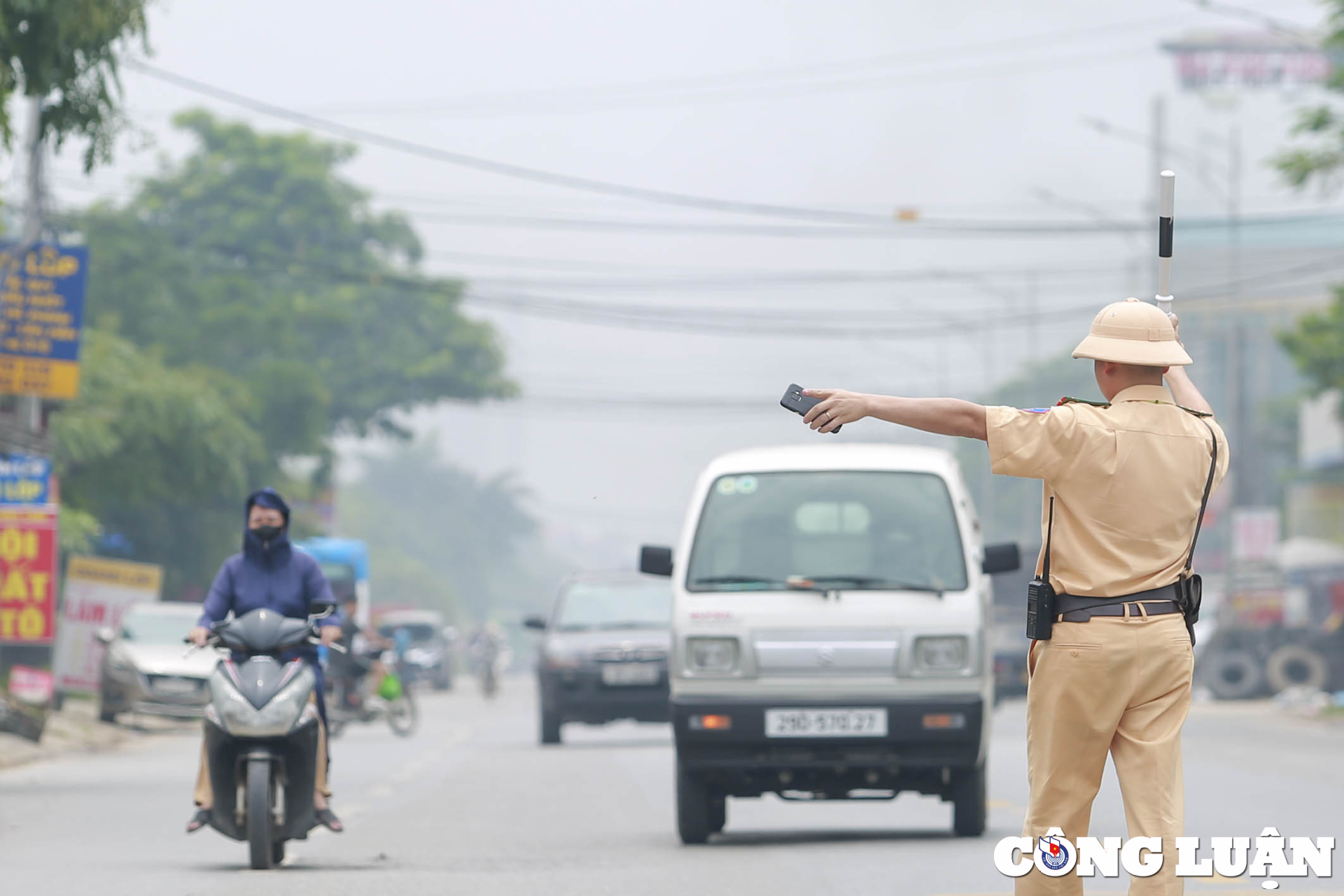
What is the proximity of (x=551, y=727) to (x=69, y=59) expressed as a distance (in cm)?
996

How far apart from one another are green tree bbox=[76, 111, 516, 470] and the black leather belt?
1547 inches

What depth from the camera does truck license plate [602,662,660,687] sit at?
22.2 metres

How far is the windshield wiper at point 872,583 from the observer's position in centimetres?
1163

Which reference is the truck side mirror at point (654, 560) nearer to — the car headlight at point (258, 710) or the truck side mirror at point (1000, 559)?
the truck side mirror at point (1000, 559)

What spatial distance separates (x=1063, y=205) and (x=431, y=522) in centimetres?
10663

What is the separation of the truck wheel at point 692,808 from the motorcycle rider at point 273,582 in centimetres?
171

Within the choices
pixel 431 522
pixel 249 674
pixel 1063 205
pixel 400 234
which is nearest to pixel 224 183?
pixel 400 234

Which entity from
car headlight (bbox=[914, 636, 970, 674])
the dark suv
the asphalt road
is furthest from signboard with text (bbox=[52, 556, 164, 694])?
car headlight (bbox=[914, 636, 970, 674])

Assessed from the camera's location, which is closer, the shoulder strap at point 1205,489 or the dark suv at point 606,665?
the shoulder strap at point 1205,489

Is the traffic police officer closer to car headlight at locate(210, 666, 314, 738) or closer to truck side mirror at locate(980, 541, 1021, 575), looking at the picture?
car headlight at locate(210, 666, 314, 738)

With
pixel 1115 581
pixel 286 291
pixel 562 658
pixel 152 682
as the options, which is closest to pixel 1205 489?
pixel 1115 581

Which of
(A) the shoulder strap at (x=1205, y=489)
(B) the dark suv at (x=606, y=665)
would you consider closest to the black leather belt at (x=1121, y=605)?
(A) the shoulder strap at (x=1205, y=489)

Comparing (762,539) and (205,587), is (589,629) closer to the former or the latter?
(762,539)

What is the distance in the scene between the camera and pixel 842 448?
1230cm
